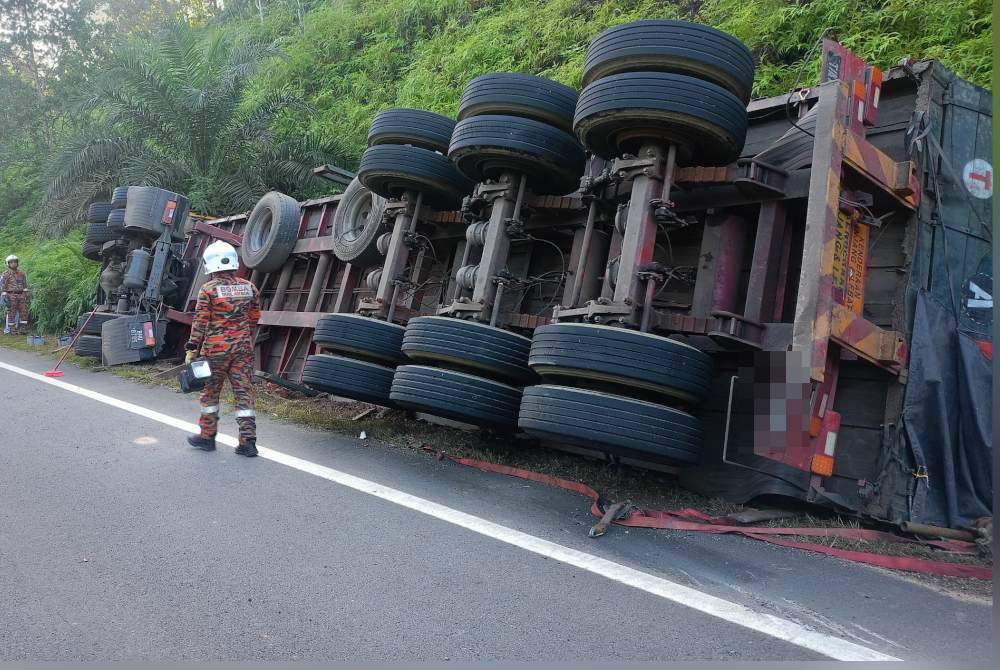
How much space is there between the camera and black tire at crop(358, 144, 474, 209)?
659 centimetres

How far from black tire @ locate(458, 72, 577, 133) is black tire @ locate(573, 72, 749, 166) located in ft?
2.36

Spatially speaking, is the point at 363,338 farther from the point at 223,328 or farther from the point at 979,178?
the point at 979,178

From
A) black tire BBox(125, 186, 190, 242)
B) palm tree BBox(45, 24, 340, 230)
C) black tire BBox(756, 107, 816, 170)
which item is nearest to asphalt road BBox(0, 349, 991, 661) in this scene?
black tire BBox(756, 107, 816, 170)

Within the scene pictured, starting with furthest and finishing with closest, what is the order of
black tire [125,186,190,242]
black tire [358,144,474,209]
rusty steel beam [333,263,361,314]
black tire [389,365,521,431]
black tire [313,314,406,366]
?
black tire [125,186,190,242] < rusty steel beam [333,263,361,314] < black tire [358,144,474,209] < black tire [313,314,406,366] < black tire [389,365,521,431]

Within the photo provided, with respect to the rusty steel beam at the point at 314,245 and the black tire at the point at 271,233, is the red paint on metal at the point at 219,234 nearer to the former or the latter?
the black tire at the point at 271,233

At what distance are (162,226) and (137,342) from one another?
6.42 ft

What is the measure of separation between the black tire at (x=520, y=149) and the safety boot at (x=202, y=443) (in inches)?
107

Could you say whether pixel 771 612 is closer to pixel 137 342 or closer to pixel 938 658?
pixel 938 658

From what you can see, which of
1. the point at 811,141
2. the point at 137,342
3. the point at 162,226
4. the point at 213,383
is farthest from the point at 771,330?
the point at 162,226

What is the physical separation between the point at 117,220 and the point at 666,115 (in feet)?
32.7

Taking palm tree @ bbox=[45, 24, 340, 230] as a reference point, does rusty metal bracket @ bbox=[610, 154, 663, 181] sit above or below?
below

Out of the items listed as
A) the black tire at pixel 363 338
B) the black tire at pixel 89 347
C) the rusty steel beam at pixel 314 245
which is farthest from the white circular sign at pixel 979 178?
the black tire at pixel 89 347

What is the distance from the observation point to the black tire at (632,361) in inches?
166

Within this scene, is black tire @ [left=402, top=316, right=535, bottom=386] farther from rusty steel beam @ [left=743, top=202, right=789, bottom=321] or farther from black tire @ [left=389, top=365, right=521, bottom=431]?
rusty steel beam @ [left=743, top=202, right=789, bottom=321]
